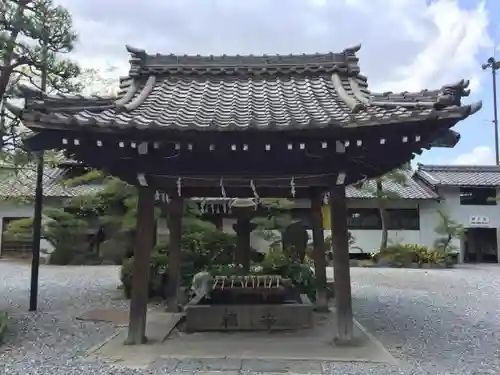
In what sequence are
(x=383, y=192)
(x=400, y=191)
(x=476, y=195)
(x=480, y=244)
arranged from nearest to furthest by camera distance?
(x=383, y=192) < (x=400, y=191) < (x=476, y=195) < (x=480, y=244)

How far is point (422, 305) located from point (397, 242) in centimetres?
1356

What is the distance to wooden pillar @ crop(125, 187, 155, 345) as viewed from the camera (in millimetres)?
6152

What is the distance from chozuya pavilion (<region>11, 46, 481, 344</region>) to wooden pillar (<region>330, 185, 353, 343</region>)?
0.01m

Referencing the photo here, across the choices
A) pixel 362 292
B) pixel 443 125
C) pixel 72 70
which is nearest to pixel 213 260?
pixel 362 292

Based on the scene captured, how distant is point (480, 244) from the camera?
85.6 feet

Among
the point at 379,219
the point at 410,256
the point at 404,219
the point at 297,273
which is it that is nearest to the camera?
the point at 297,273

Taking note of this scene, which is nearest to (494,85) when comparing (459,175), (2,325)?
(459,175)

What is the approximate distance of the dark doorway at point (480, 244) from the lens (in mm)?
25859

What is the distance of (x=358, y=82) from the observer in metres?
7.44

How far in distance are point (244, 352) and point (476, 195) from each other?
23.0 m

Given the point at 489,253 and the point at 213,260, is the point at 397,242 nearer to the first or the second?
the point at 489,253

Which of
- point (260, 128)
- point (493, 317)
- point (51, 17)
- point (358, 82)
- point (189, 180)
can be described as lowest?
point (493, 317)

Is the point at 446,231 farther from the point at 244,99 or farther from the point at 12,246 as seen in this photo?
the point at 12,246

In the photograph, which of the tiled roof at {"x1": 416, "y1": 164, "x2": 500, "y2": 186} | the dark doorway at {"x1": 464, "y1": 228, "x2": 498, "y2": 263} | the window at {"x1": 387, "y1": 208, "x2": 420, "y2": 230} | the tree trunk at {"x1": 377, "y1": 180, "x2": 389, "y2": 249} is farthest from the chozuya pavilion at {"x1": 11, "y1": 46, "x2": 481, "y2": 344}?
the dark doorway at {"x1": 464, "y1": 228, "x2": 498, "y2": 263}
